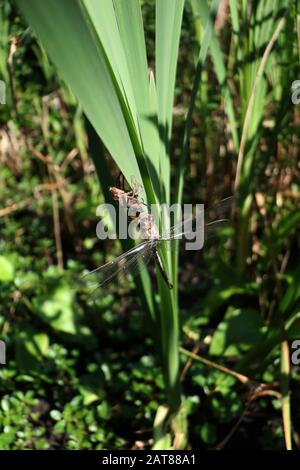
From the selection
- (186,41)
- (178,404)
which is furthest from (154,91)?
(186,41)

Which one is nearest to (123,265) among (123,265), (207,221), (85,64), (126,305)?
(123,265)

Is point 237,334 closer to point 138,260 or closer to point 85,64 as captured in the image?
point 138,260

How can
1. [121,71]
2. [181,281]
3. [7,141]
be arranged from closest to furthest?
[121,71] → [181,281] → [7,141]

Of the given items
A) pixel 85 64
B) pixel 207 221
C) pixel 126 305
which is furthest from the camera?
pixel 126 305

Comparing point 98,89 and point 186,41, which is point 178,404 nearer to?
point 98,89

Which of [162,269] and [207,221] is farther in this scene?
[207,221]
